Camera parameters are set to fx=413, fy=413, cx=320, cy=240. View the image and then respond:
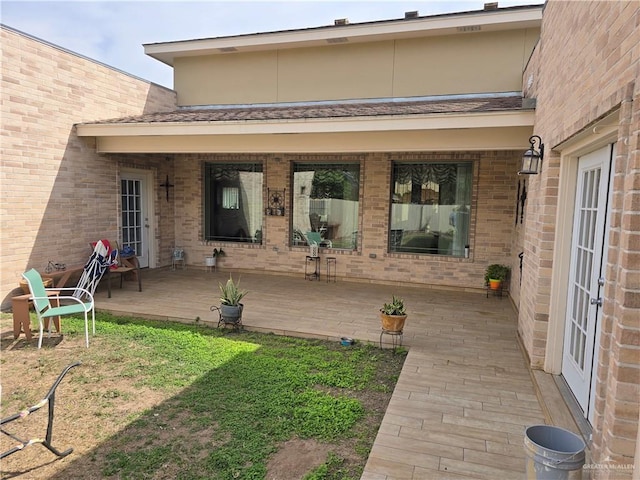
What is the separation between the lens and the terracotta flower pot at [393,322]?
4926mm

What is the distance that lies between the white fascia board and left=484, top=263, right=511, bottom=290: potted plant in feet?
10.1

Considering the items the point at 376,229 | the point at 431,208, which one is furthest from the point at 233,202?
the point at 431,208

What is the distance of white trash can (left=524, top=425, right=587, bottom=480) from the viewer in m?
2.02

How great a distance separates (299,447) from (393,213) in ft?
20.7

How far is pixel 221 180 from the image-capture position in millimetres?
10016

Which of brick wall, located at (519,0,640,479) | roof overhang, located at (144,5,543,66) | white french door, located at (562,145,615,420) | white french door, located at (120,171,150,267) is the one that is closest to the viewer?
brick wall, located at (519,0,640,479)

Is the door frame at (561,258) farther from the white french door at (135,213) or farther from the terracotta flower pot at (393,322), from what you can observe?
the white french door at (135,213)

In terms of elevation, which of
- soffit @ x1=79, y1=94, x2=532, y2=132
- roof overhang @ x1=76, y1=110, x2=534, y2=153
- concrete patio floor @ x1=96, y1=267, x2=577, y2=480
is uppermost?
soffit @ x1=79, y1=94, x2=532, y2=132

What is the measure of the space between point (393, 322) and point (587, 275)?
2177mm

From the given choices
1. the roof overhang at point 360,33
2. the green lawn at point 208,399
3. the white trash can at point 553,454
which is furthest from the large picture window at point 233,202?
the white trash can at point 553,454

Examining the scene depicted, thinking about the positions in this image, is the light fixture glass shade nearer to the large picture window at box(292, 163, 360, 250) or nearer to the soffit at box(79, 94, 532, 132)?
the soffit at box(79, 94, 532, 132)

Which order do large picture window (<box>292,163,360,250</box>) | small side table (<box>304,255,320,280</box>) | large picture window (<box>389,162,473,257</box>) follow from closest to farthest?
large picture window (<box>389,162,473,257</box>)
large picture window (<box>292,163,360,250</box>)
small side table (<box>304,255,320,280</box>)

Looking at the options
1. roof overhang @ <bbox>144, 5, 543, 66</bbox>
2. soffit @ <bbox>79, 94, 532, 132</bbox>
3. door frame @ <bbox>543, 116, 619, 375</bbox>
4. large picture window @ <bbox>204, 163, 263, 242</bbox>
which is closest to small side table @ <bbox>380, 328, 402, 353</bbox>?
door frame @ <bbox>543, 116, 619, 375</bbox>

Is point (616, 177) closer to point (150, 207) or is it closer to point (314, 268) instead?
point (314, 268)
